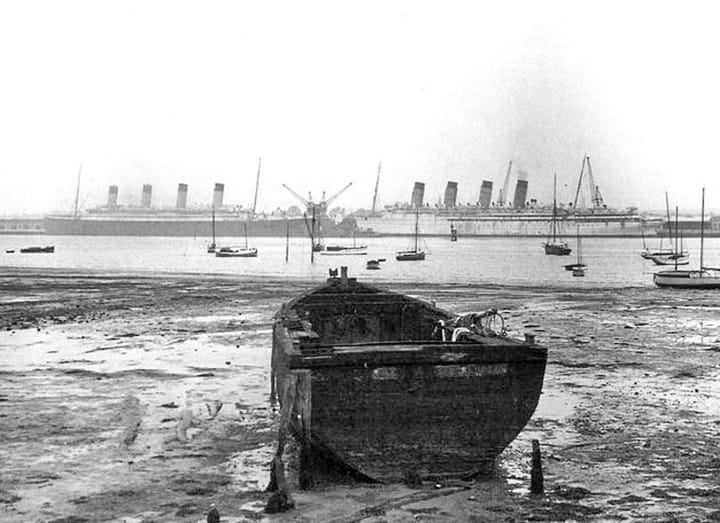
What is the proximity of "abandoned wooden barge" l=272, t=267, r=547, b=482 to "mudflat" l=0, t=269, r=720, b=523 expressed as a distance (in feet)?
1.02

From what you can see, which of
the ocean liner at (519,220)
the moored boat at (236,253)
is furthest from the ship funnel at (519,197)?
the moored boat at (236,253)

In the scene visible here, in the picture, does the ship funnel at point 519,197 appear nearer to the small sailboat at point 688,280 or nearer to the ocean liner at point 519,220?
the ocean liner at point 519,220

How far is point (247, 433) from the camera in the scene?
10.5 m

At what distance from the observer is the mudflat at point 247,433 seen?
7.56m

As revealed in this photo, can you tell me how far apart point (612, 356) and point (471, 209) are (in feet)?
599

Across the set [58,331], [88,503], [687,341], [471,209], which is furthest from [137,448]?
[471,209]

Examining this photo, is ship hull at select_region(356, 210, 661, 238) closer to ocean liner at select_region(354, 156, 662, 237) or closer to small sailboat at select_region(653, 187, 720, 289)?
ocean liner at select_region(354, 156, 662, 237)

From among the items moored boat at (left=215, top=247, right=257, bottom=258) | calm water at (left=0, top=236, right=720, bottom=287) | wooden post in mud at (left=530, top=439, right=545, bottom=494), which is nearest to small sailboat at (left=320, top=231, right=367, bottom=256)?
calm water at (left=0, top=236, right=720, bottom=287)

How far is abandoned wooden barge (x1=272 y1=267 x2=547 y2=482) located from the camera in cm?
785

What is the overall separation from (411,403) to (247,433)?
3229mm

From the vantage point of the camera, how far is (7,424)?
10742 mm

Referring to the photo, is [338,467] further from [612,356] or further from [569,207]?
[569,207]

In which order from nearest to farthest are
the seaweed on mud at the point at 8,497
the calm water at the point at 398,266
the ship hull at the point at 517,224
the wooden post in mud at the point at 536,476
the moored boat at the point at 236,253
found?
the seaweed on mud at the point at 8,497 < the wooden post in mud at the point at 536,476 < the calm water at the point at 398,266 < the moored boat at the point at 236,253 < the ship hull at the point at 517,224

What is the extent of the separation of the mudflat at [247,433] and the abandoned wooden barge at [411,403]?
1.02ft
